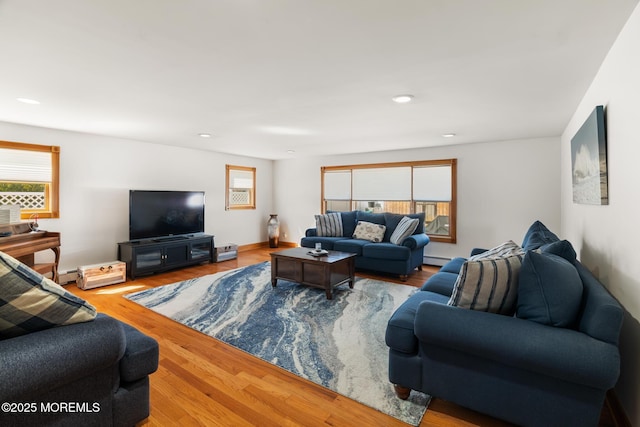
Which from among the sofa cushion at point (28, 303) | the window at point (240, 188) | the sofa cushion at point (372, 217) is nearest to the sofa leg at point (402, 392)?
the sofa cushion at point (28, 303)

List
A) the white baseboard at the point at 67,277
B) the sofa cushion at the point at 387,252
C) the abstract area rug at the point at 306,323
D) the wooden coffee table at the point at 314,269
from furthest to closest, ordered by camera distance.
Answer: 1. the sofa cushion at the point at 387,252
2. the white baseboard at the point at 67,277
3. the wooden coffee table at the point at 314,269
4. the abstract area rug at the point at 306,323

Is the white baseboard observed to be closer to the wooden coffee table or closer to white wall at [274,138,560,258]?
the wooden coffee table

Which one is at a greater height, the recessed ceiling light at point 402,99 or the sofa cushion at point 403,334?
the recessed ceiling light at point 402,99

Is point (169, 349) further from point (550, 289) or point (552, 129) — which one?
point (552, 129)

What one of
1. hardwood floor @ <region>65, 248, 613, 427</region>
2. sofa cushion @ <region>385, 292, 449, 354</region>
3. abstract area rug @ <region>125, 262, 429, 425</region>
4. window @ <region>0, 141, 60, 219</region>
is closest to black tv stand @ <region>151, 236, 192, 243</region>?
abstract area rug @ <region>125, 262, 429, 425</region>

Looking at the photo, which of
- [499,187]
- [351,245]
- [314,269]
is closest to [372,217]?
[351,245]

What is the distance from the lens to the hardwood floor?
181 cm

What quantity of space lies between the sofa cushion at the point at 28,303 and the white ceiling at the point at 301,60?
1320 millimetres

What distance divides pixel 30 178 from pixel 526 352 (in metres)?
5.64

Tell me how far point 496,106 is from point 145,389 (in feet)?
12.4

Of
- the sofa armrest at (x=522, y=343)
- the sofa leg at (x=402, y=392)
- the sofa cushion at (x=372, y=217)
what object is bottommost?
the sofa leg at (x=402, y=392)

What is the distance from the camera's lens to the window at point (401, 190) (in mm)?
5797

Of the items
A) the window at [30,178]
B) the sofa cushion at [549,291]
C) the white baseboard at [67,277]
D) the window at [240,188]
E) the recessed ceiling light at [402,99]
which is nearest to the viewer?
the sofa cushion at [549,291]

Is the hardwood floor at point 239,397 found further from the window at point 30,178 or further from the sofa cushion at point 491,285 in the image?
the window at point 30,178
